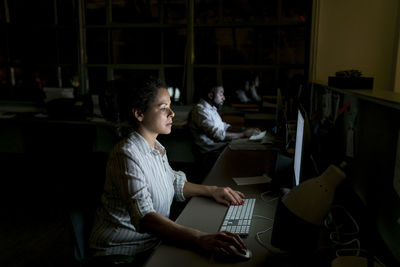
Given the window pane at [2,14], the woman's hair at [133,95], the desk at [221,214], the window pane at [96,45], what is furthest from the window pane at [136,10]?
the woman's hair at [133,95]

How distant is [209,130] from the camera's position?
334 cm

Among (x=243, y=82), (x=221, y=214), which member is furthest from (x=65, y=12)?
(x=221, y=214)

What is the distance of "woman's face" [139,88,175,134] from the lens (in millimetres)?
1487

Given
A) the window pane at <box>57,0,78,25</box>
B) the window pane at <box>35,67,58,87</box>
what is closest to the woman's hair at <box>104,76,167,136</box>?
the window pane at <box>57,0,78,25</box>

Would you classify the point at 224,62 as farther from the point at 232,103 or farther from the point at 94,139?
the point at 94,139

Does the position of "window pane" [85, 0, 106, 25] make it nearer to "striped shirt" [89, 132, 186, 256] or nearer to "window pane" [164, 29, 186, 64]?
"window pane" [164, 29, 186, 64]

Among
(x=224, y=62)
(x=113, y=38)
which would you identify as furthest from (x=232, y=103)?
(x=113, y=38)

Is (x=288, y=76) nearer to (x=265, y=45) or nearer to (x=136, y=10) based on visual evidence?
(x=265, y=45)

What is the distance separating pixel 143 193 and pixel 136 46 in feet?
12.9

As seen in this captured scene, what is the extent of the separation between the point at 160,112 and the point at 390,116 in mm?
898

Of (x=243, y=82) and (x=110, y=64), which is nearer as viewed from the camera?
(x=243, y=82)

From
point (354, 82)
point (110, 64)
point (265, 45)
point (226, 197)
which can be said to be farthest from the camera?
point (110, 64)

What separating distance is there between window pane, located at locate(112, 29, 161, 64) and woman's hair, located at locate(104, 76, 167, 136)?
3288mm

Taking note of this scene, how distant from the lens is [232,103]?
4.48 metres
